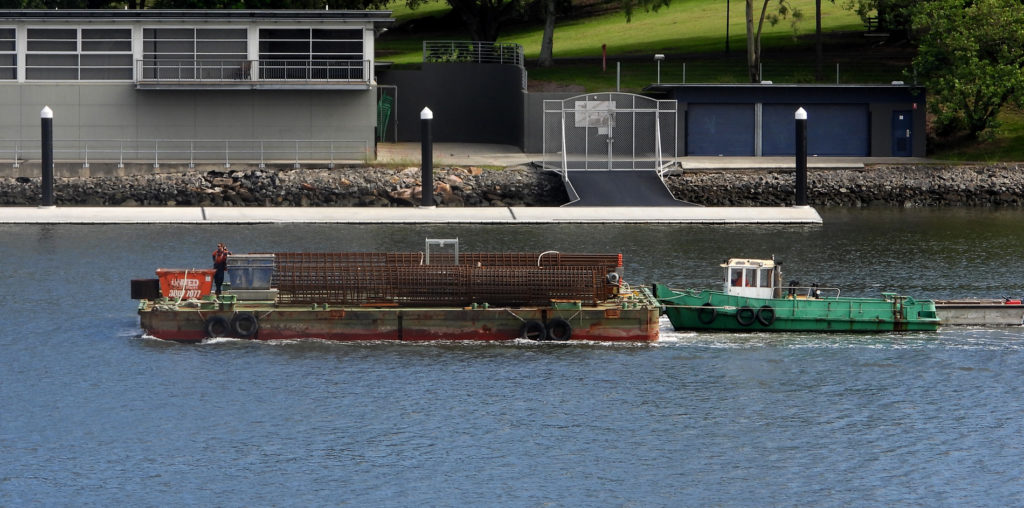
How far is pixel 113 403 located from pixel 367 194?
131 feet

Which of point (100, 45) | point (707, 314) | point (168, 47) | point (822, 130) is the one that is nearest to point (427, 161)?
point (168, 47)

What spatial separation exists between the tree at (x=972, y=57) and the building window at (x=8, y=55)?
161 feet

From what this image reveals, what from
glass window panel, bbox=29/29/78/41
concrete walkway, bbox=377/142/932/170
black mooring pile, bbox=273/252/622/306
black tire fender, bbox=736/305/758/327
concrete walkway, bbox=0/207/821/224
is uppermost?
glass window panel, bbox=29/29/78/41

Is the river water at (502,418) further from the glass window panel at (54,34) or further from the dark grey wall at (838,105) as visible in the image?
the dark grey wall at (838,105)

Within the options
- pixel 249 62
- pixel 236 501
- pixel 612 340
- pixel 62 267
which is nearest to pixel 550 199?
pixel 249 62

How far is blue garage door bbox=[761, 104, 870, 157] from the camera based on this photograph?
3196 inches

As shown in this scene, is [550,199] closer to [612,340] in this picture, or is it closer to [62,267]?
[62,267]

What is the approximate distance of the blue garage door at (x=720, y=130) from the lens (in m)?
81.0

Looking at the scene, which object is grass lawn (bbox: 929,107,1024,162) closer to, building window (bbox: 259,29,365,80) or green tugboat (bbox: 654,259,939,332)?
building window (bbox: 259,29,365,80)

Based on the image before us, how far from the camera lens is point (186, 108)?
3017 inches

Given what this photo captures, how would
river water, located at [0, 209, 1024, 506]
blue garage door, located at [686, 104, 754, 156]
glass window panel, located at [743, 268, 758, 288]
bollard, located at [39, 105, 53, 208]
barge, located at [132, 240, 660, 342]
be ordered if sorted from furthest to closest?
blue garage door, located at [686, 104, 754, 156] < bollard, located at [39, 105, 53, 208] < glass window panel, located at [743, 268, 758, 288] < barge, located at [132, 240, 660, 342] < river water, located at [0, 209, 1024, 506]

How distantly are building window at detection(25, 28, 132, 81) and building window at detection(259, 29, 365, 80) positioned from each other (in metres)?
7.45

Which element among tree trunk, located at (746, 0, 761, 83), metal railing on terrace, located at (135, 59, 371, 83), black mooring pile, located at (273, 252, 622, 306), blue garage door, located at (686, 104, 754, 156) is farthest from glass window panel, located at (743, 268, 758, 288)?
tree trunk, located at (746, 0, 761, 83)

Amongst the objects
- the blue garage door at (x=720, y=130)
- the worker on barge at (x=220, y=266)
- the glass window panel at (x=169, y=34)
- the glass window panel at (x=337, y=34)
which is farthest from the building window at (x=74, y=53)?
the worker on barge at (x=220, y=266)
